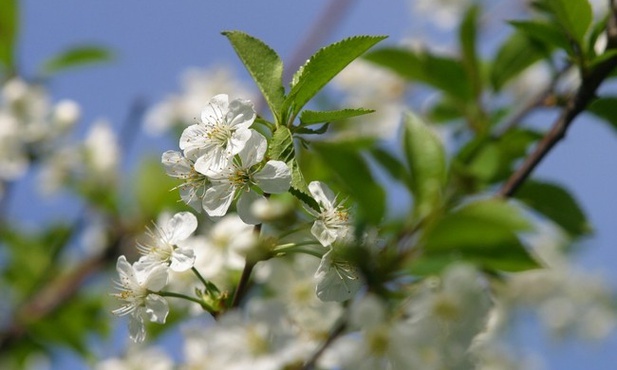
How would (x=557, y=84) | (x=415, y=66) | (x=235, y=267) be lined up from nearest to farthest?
(x=235, y=267) → (x=557, y=84) → (x=415, y=66)

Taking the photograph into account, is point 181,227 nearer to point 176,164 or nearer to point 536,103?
point 176,164

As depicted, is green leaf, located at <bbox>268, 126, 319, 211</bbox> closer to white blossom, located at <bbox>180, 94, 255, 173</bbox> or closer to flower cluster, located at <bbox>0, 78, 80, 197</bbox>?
white blossom, located at <bbox>180, 94, 255, 173</bbox>

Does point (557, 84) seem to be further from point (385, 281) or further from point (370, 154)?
point (385, 281)

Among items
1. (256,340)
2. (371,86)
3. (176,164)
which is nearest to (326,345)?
(256,340)

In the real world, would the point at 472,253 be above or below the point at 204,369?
above

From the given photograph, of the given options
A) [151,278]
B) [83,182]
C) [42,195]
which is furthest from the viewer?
[42,195]

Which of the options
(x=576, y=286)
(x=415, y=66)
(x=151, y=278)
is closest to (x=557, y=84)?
(x=415, y=66)

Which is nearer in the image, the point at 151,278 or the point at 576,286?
the point at 151,278

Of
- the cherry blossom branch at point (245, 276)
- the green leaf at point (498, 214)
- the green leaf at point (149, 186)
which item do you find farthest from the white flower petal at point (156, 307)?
the green leaf at point (149, 186)
